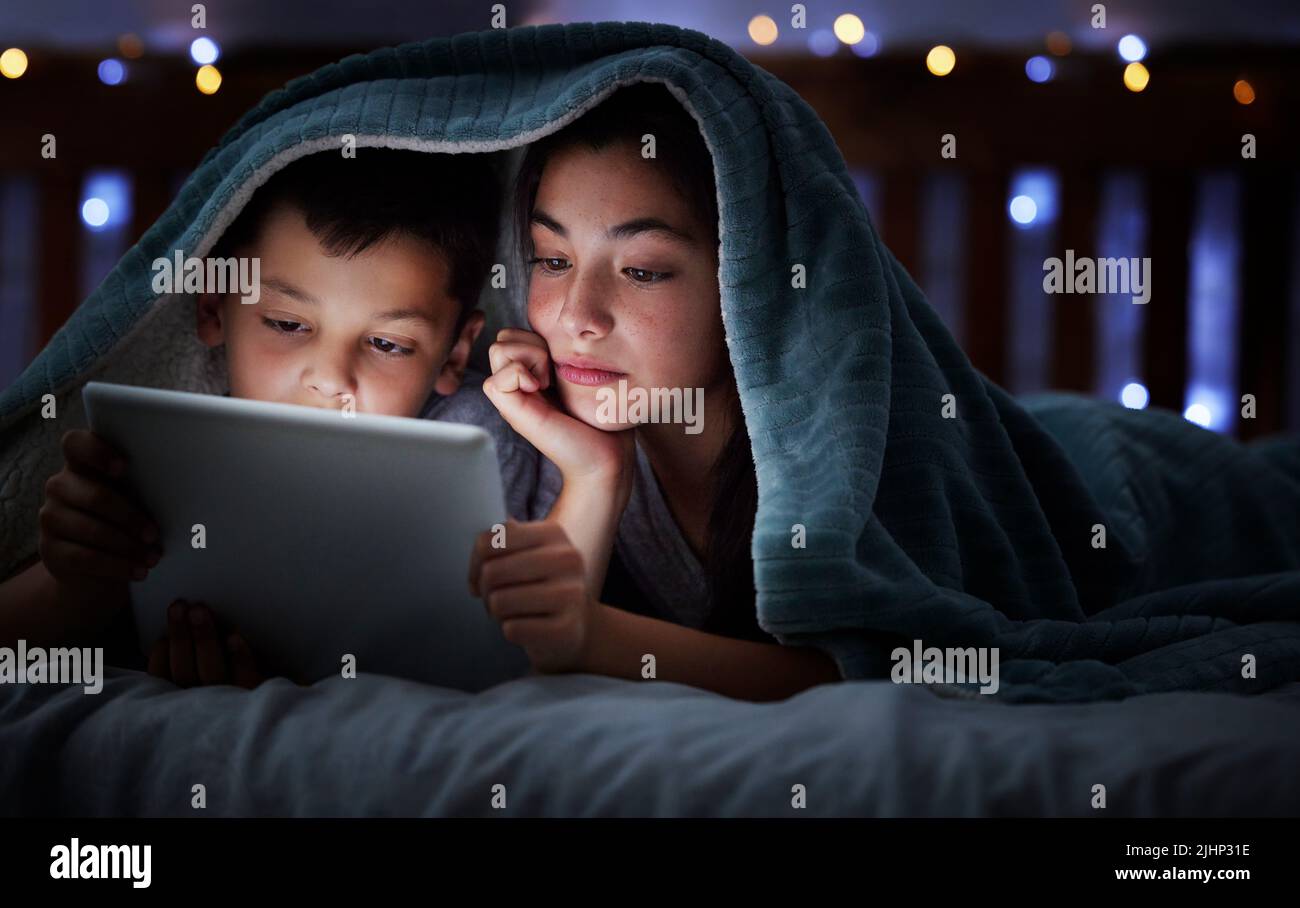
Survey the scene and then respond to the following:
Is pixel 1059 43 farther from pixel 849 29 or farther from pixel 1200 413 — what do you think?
pixel 1200 413

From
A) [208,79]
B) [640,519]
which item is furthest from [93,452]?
[208,79]

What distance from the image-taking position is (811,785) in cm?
55

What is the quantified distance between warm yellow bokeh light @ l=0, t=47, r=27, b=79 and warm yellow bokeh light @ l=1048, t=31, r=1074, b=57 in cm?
162

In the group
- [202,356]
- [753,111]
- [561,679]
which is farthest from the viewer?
[202,356]

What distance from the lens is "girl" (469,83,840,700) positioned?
2.39 feet

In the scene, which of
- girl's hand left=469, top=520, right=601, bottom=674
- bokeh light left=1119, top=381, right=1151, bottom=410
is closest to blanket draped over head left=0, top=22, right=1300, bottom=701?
girl's hand left=469, top=520, right=601, bottom=674

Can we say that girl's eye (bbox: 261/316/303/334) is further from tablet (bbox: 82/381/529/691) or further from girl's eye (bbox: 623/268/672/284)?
girl's eye (bbox: 623/268/672/284)

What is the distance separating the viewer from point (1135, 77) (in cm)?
176

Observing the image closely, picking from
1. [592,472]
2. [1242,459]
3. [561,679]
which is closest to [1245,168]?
[1242,459]

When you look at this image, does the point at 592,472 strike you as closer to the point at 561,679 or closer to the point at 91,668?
the point at 561,679

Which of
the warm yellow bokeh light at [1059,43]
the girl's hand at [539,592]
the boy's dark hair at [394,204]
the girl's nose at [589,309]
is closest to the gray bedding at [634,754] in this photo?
the girl's hand at [539,592]

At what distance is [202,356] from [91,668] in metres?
0.30

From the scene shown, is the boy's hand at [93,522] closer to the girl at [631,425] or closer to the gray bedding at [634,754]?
the gray bedding at [634,754]

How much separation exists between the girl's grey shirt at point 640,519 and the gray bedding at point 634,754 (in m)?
0.20
